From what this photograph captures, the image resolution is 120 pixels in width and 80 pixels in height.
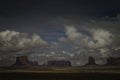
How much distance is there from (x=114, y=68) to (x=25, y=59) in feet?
30.8

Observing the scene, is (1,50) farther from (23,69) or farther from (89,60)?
(23,69)

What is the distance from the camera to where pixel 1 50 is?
2197cm

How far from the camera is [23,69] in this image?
1331 inches

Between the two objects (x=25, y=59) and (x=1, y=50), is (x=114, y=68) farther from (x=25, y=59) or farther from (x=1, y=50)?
(x=1, y=50)

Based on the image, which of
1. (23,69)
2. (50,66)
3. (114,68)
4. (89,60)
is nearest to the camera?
(89,60)

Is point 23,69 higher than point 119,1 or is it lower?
lower
